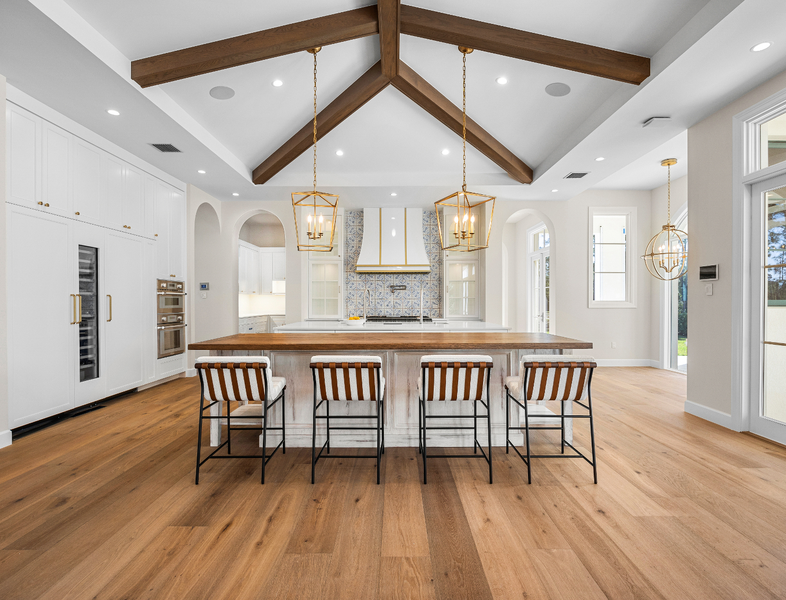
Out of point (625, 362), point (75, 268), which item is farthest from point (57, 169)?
point (625, 362)

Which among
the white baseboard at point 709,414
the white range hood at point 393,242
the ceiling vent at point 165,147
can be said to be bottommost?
the white baseboard at point 709,414

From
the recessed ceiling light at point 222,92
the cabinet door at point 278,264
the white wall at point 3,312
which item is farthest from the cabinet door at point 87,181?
the cabinet door at point 278,264

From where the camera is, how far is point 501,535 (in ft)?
6.28

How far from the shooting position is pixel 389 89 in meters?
4.21

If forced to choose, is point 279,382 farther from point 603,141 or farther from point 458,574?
point 603,141

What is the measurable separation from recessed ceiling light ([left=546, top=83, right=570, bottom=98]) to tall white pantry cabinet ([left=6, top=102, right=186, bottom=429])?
14.8 feet

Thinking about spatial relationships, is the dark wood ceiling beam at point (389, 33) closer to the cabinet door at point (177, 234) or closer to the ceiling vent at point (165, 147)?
the ceiling vent at point (165, 147)

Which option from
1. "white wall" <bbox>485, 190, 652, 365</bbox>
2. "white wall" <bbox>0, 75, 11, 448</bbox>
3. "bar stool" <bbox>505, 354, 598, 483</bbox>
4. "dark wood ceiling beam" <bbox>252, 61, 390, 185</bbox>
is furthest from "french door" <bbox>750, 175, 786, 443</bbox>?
"white wall" <bbox>0, 75, 11, 448</bbox>

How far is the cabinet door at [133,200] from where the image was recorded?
452cm

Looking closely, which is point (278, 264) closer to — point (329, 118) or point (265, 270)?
point (265, 270)

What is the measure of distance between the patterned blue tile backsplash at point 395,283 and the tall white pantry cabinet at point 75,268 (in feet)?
9.32

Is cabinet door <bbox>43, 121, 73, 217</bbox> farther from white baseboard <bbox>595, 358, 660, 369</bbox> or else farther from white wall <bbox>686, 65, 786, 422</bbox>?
white baseboard <bbox>595, 358, 660, 369</bbox>

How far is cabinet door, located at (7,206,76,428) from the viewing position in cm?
321

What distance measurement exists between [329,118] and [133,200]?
2.48 metres
